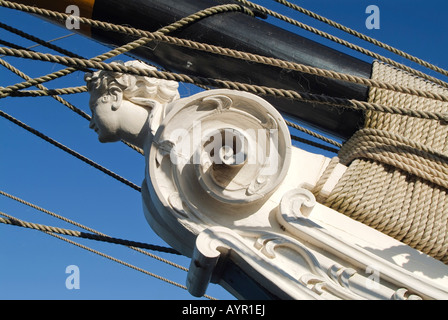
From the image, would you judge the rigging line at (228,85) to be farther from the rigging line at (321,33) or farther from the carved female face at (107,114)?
the rigging line at (321,33)

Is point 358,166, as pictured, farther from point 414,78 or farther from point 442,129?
point 414,78

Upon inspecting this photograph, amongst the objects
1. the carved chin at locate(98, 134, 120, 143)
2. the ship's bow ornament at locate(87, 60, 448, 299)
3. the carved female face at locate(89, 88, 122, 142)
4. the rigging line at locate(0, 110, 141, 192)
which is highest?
the rigging line at locate(0, 110, 141, 192)

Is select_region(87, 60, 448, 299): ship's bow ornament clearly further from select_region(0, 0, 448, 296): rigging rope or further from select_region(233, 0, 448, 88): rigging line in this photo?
select_region(233, 0, 448, 88): rigging line

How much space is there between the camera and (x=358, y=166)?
175 cm

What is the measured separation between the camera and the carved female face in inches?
71.2

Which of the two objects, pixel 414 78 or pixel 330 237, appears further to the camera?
pixel 414 78

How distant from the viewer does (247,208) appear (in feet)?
5.39

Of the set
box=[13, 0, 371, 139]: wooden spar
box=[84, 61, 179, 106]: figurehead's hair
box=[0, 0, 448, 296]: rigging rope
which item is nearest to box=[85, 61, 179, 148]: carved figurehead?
box=[84, 61, 179, 106]: figurehead's hair

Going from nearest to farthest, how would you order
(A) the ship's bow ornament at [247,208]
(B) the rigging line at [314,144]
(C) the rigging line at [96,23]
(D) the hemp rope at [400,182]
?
1. (A) the ship's bow ornament at [247,208]
2. (D) the hemp rope at [400,182]
3. (C) the rigging line at [96,23]
4. (B) the rigging line at [314,144]

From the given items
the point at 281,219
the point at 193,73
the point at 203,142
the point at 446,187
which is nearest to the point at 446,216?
the point at 446,187

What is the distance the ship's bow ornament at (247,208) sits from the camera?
1490 mm

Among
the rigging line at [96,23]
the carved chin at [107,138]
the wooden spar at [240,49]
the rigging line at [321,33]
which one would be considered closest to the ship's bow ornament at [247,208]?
the carved chin at [107,138]

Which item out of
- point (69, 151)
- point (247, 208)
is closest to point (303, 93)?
point (247, 208)

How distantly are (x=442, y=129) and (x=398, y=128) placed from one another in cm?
15
